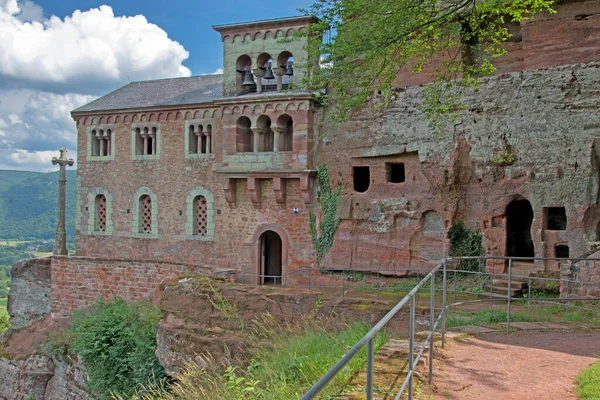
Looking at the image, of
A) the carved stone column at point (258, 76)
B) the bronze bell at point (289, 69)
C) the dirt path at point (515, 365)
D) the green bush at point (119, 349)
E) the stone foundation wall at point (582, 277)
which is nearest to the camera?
the dirt path at point (515, 365)

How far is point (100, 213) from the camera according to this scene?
25312mm

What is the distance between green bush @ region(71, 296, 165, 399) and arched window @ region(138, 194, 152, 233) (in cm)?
662

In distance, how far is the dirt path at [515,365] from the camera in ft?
20.5

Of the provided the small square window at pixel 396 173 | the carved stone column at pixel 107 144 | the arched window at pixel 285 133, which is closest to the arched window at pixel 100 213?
the carved stone column at pixel 107 144

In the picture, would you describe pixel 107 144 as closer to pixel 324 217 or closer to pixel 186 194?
pixel 186 194

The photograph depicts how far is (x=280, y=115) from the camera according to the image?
20.7 metres

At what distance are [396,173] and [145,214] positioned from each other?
34.9 ft

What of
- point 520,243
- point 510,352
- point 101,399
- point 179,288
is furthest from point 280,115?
point 510,352

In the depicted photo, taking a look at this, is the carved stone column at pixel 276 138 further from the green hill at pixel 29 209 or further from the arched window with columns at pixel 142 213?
the green hill at pixel 29 209

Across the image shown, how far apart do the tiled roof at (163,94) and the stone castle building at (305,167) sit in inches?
4.4

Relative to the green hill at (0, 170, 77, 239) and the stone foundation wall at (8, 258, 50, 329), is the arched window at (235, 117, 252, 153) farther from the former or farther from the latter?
A: the green hill at (0, 170, 77, 239)

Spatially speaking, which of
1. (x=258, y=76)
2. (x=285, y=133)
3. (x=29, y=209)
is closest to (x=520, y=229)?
(x=285, y=133)

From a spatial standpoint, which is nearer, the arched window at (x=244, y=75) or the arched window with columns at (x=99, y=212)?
the arched window at (x=244, y=75)

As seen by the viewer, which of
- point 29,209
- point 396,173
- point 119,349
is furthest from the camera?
point 29,209
